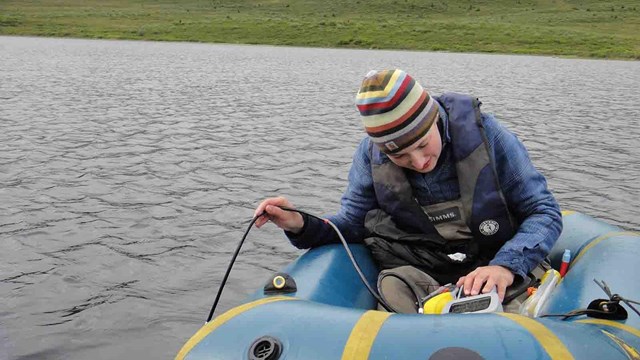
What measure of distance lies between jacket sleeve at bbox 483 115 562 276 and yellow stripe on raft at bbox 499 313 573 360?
0.84 m

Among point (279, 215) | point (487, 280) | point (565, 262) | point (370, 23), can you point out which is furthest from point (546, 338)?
point (370, 23)

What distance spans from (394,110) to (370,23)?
64.3 metres

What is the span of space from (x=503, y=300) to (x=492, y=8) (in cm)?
8776

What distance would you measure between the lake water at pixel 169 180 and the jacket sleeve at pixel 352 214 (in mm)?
1684

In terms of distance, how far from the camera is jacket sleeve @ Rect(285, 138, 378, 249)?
4.71 metres

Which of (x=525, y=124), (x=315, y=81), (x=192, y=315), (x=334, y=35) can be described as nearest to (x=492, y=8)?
(x=334, y=35)

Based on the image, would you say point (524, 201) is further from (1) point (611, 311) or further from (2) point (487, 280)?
(1) point (611, 311)

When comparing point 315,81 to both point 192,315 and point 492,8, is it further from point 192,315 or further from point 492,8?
point 492,8

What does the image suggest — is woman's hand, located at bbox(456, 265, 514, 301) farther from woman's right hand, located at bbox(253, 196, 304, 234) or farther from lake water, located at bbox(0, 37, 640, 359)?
lake water, located at bbox(0, 37, 640, 359)

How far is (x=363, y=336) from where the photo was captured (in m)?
3.18

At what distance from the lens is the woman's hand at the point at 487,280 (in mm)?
3852

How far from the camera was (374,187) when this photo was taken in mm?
4621

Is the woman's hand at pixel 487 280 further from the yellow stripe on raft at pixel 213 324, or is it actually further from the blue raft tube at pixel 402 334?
the yellow stripe on raft at pixel 213 324

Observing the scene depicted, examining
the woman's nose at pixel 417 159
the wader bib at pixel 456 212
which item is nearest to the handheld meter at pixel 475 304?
the wader bib at pixel 456 212
